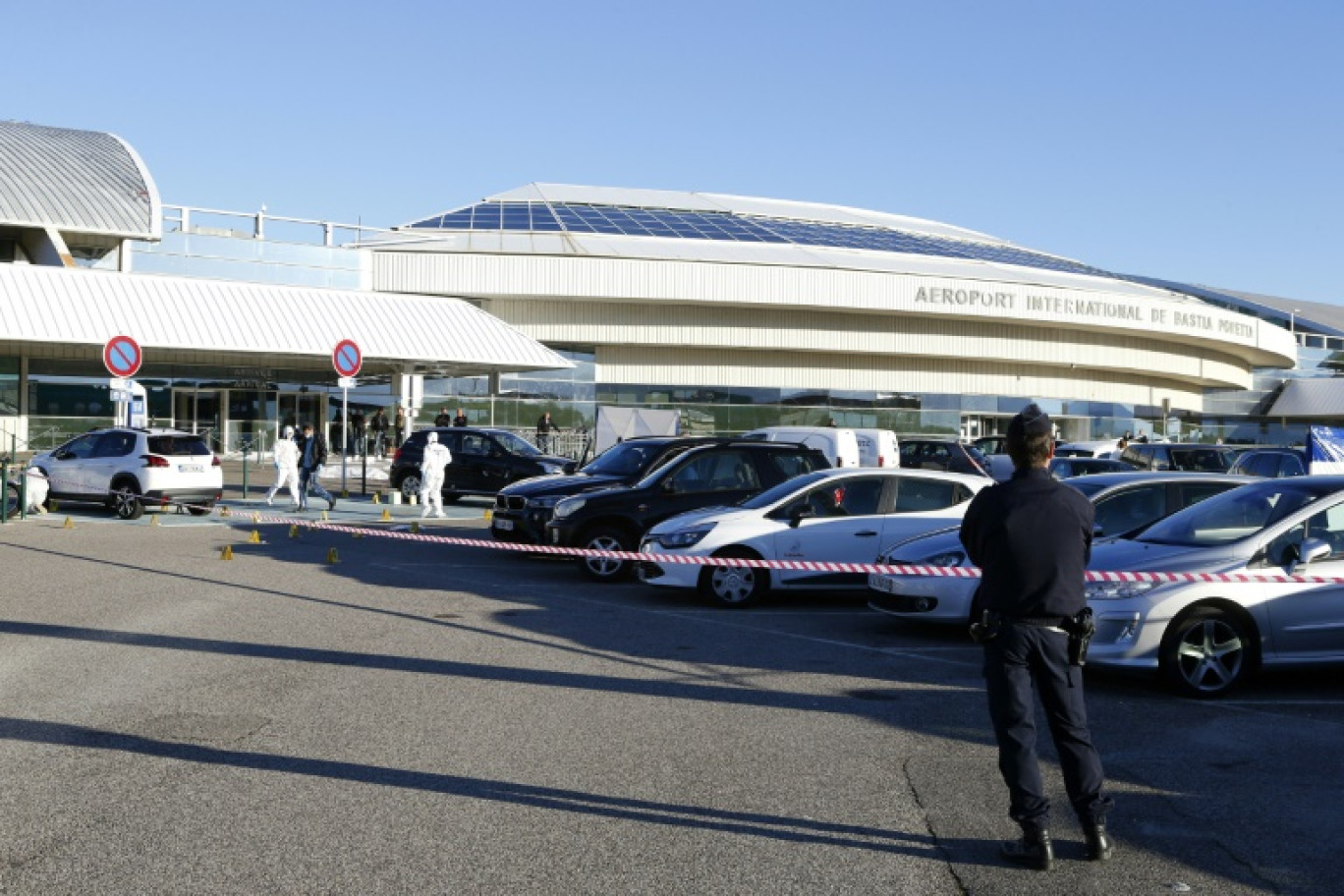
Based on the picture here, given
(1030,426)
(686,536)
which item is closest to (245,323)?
(686,536)

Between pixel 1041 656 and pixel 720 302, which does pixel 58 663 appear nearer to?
pixel 1041 656

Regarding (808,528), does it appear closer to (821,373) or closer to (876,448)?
(876,448)

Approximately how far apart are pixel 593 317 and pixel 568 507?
117ft

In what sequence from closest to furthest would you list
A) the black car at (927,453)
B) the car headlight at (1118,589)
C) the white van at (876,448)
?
the car headlight at (1118,589)
the white van at (876,448)
the black car at (927,453)

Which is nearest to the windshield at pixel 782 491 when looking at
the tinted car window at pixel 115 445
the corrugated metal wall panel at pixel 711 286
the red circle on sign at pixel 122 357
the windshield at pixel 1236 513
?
the windshield at pixel 1236 513

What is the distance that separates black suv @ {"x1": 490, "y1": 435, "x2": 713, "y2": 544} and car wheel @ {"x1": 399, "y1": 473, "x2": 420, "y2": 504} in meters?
10.3

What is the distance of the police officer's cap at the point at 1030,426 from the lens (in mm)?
6223

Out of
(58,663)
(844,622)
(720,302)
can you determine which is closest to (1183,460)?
(844,622)

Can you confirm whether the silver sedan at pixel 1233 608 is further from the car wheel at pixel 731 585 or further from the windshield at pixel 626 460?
the windshield at pixel 626 460

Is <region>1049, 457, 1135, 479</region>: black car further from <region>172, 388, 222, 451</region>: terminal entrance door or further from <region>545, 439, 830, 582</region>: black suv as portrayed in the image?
<region>172, 388, 222, 451</region>: terminal entrance door

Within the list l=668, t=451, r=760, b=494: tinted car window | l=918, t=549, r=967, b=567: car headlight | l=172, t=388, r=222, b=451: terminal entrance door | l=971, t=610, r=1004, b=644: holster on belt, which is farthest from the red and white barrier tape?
l=172, t=388, r=222, b=451: terminal entrance door

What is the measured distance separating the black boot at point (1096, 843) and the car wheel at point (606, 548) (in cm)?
1118

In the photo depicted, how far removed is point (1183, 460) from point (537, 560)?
46.8ft

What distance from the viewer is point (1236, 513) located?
1089 cm
